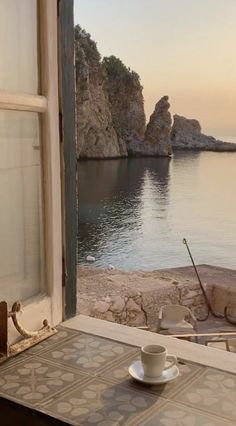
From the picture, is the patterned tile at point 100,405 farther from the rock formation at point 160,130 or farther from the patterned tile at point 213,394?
the rock formation at point 160,130

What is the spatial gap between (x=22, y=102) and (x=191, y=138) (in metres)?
60.3

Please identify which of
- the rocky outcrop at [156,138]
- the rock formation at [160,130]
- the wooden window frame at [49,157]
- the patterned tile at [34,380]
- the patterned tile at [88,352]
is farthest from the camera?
the rocky outcrop at [156,138]

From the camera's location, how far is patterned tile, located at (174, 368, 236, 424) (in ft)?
3.98

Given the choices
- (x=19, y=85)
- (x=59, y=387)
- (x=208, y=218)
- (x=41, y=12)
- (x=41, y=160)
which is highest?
(x=41, y=12)

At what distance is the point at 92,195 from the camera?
3328 centimetres

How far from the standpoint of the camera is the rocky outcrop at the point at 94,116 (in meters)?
34.5

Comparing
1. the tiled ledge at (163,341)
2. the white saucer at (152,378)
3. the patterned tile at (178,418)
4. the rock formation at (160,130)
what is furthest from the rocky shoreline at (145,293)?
the rock formation at (160,130)

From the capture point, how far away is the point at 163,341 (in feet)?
5.35

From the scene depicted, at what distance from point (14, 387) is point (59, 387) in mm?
107

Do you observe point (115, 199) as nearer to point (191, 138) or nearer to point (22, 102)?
point (191, 138)

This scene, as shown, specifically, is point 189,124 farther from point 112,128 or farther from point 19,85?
point 19,85

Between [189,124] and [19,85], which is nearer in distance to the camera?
[19,85]


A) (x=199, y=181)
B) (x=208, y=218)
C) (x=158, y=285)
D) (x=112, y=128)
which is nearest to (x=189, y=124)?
(x=199, y=181)

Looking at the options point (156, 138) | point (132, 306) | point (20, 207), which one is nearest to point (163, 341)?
point (20, 207)
